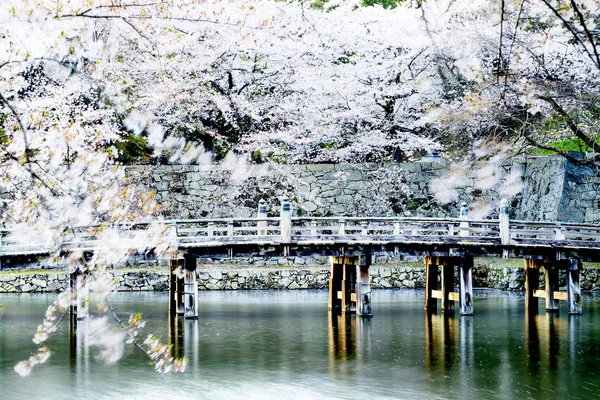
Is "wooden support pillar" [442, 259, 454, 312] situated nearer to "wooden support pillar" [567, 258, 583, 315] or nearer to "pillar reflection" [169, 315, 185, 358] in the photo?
"wooden support pillar" [567, 258, 583, 315]

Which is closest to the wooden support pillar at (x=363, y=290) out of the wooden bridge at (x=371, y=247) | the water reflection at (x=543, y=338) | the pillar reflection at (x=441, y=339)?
the wooden bridge at (x=371, y=247)

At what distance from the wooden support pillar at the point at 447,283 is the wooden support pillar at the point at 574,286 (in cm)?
249

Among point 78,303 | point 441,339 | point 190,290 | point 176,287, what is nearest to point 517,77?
point 441,339

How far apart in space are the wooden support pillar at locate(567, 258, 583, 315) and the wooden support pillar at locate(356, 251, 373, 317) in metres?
4.34

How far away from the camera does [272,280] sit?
25.3 m

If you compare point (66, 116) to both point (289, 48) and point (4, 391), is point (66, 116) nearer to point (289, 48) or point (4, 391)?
point (289, 48)

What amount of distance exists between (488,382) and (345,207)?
1415cm

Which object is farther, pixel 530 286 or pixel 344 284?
pixel 530 286

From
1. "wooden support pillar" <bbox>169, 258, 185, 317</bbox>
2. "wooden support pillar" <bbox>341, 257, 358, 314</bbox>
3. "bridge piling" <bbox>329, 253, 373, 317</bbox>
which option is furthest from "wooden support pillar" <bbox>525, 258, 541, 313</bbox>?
"wooden support pillar" <bbox>169, 258, 185, 317</bbox>

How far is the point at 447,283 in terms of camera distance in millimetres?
19469

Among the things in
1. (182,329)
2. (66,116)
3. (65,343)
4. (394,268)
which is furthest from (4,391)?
(394,268)

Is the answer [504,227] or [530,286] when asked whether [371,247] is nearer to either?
[504,227]

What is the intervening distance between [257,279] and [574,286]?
31.3 ft

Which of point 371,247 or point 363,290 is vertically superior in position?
point 371,247
